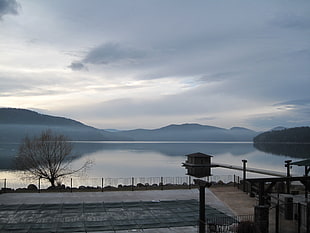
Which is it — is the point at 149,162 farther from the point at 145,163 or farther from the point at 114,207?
the point at 114,207

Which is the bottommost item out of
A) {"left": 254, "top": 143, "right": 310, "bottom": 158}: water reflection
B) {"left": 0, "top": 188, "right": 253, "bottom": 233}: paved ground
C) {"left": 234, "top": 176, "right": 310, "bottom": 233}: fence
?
{"left": 254, "top": 143, "right": 310, "bottom": 158}: water reflection

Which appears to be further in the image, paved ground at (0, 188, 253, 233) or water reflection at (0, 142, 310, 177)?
water reflection at (0, 142, 310, 177)

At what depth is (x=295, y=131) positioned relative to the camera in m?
172

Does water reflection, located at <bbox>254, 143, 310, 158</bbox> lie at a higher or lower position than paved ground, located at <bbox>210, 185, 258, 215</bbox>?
lower

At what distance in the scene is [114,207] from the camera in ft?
55.2

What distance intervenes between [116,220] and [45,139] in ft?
60.2

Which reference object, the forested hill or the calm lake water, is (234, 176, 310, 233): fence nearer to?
the calm lake water

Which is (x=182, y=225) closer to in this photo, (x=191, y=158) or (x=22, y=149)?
(x=22, y=149)

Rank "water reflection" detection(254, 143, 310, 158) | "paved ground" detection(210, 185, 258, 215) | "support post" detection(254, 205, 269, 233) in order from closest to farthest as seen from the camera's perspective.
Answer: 1. "support post" detection(254, 205, 269, 233)
2. "paved ground" detection(210, 185, 258, 215)
3. "water reflection" detection(254, 143, 310, 158)

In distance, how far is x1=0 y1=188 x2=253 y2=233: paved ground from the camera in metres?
13.6

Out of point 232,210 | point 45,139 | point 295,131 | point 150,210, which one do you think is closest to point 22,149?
point 45,139

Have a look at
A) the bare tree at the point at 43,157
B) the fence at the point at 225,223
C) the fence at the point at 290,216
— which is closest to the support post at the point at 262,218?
the fence at the point at 290,216

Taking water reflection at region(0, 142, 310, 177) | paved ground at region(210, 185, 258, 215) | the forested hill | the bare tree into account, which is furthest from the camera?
the forested hill

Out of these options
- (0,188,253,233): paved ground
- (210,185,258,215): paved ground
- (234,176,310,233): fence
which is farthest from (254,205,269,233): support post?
(210,185,258,215): paved ground
